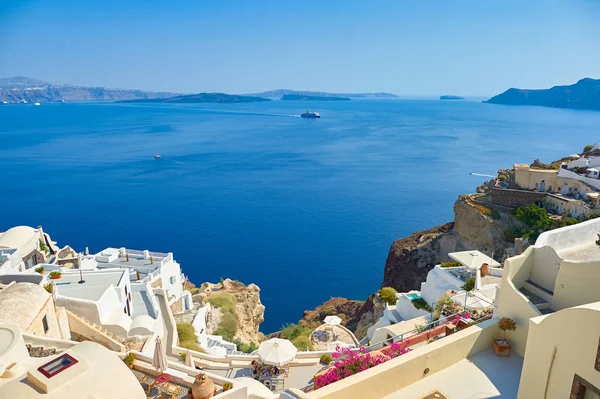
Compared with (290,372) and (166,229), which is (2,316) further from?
(166,229)

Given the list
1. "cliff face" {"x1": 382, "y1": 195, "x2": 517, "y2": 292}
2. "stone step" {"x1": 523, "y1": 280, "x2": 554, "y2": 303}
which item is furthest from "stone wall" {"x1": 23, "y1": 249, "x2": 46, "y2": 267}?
"cliff face" {"x1": 382, "y1": 195, "x2": 517, "y2": 292}

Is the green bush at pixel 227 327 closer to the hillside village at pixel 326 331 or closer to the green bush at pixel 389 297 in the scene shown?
the hillside village at pixel 326 331

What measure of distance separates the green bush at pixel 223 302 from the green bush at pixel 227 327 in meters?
0.68

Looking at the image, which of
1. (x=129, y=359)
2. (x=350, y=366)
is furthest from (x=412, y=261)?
(x=350, y=366)

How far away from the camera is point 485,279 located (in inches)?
834

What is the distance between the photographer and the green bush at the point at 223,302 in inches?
1270

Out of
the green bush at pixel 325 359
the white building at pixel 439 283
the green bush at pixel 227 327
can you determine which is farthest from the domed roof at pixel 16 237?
the white building at pixel 439 283

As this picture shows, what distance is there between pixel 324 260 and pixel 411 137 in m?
116

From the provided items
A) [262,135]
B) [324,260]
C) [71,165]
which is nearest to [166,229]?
[324,260]

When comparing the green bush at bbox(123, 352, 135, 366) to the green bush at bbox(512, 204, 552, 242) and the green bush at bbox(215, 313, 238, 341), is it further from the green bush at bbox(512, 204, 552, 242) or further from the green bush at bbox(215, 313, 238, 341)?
the green bush at bbox(512, 204, 552, 242)

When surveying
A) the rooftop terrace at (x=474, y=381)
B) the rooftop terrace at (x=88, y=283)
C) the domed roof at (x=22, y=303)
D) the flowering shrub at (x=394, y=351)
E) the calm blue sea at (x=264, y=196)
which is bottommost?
the calm blue sea at (x=264, y=196)

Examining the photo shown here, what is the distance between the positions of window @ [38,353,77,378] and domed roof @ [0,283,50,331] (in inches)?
313

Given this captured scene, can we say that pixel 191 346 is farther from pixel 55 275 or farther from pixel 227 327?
pixel 55 275

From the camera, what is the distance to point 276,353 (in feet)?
57.9
